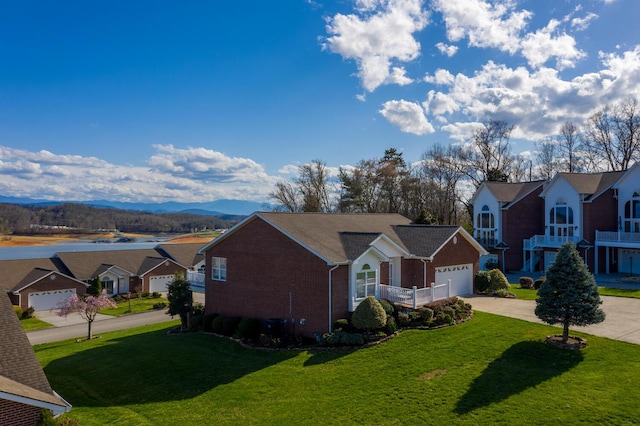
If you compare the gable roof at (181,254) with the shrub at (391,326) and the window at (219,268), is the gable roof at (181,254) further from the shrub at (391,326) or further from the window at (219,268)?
the shrub at (391,326)

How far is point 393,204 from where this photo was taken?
56.3 metres

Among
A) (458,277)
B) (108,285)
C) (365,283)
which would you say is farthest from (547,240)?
(108,285)

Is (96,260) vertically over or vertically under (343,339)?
over

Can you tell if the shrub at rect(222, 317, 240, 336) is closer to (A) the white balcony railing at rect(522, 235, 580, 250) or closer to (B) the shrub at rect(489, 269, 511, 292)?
(B) the shrub at rect(489, 269, 511, 292)

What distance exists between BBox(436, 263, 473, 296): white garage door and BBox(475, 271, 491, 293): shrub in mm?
412

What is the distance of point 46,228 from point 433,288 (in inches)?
5877

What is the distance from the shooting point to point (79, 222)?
152 metres

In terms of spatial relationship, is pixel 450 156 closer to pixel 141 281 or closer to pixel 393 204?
pixel 393 204

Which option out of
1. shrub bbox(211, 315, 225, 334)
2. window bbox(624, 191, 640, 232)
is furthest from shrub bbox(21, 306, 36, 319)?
window bbox(624, 191, 640, 232)

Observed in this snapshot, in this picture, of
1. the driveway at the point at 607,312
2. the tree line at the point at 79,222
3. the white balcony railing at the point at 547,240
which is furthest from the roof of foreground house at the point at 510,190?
the tree line at the point at 79,222

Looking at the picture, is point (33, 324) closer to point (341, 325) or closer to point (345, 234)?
point (345, 234)

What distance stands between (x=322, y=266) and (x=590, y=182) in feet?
89.6

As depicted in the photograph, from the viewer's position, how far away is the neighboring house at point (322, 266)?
19.6 metres

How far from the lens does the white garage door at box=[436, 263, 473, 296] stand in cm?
2412
